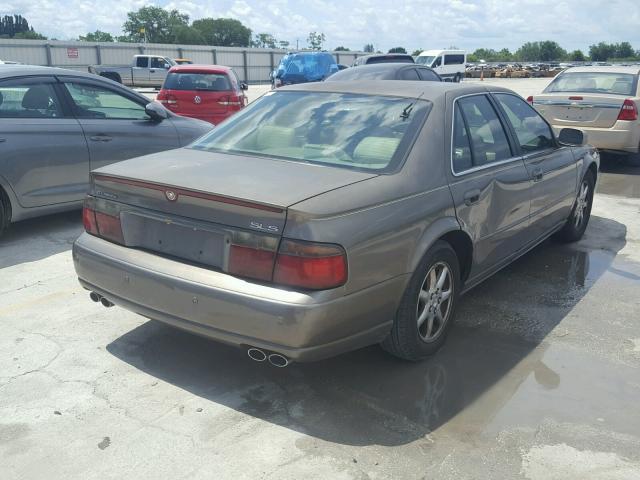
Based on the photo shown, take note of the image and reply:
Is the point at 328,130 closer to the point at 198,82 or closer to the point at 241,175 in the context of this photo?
the point at 241,175

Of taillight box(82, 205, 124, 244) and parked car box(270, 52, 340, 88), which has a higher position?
parked car box(270, 52, 340, 88)

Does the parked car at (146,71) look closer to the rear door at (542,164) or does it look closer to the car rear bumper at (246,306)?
the rear door at (542,164)

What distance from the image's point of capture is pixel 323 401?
10.8 feet

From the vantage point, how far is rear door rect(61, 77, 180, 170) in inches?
250

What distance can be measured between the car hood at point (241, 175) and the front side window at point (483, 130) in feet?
3.37

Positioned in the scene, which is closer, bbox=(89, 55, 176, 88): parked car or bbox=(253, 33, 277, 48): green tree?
bbox=(89, 55, 176, 88): parked car

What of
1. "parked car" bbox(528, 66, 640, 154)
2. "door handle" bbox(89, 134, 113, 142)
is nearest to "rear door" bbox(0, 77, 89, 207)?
"door handle" bbox(89, 134, 113, 142)

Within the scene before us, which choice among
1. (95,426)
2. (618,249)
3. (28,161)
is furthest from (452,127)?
(28,161)

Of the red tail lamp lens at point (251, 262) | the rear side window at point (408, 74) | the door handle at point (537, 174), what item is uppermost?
the rear side window at point (408, 74)

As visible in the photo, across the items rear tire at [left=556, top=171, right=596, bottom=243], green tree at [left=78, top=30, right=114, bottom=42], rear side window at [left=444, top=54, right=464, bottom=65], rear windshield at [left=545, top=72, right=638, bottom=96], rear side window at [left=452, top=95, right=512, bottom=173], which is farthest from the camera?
green tree at [left=78, top=30, right=114, bottom=42]

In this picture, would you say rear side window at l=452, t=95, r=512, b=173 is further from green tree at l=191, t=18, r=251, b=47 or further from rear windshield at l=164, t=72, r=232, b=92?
green tree at l=191, t=18, r=251, b=47

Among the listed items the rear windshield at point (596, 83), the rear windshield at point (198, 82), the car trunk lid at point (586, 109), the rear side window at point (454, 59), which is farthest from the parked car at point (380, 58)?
the rear side window at point (454, 59)

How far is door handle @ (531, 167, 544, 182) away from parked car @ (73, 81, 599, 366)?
0.15m

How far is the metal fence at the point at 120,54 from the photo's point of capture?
36.7 metres
